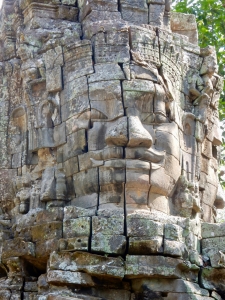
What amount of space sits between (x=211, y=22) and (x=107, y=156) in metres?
8.39

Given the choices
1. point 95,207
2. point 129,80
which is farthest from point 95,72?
point 95,207

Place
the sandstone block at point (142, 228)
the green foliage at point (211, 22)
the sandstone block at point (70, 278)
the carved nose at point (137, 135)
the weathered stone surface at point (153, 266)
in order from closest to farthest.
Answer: the sandstone block at point (70, 278)
the weathered stone surface at point (153, 266)
the sandstone block at point (142, 228)
the carved nose at point (137, 135)
the green foliage at point (211, 22)

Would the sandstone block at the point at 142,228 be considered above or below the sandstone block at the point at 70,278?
above

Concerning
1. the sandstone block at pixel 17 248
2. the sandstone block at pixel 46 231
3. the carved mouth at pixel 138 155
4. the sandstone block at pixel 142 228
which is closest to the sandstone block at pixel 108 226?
the sandstone block at pixel 142 228

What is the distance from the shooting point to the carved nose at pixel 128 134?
13117 mm

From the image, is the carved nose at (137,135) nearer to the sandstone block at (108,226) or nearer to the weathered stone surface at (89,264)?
the sandstone block at (108,226)

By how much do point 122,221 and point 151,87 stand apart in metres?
2.38

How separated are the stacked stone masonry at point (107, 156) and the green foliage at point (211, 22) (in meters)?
4.88

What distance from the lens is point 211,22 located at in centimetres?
2047

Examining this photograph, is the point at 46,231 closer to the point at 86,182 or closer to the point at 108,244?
the point at 86,182

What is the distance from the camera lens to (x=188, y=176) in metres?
14.1

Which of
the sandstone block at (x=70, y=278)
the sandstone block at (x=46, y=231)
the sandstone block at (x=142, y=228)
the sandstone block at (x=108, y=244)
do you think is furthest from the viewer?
the sandstone block at (x=46, y=231)

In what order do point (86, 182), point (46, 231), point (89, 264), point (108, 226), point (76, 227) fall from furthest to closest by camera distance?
point (86, 182) → point (46, 231) → point (76, 227) → point (108, 226) → point (89, 264)

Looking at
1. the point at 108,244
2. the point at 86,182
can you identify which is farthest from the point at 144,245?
the point at 86,182
